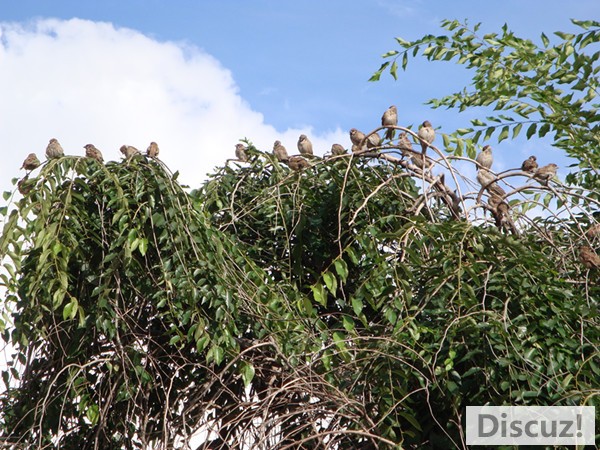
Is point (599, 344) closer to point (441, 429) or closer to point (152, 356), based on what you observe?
point (441, 429)

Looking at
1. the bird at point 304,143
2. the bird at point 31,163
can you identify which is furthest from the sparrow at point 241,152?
the bird at point 31,163

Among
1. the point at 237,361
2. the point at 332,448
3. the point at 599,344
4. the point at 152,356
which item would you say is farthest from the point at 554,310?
the point at 152,356

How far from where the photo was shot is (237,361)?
4.64 metres

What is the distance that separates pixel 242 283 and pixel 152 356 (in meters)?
0.64

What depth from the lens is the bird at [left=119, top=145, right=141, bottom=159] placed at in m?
4.94

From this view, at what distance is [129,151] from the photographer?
5.14m

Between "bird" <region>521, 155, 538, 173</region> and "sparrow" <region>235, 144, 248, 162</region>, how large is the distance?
5.98 ft

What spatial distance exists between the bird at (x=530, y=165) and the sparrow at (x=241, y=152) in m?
1.82

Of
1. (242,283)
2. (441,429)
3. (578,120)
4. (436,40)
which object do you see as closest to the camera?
(441,429)

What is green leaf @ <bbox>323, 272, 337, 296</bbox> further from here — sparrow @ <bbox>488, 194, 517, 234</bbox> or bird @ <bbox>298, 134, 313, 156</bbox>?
bird @ <bbox>298, 134, 313, 156</bbox>

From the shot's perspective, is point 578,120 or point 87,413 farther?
point 578,120

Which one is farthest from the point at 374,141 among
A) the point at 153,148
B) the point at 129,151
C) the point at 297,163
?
the point at 129,151

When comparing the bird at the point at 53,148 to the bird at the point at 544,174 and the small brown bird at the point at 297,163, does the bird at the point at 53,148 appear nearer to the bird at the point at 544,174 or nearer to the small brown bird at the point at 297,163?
the small brown bird at the point at 297,163

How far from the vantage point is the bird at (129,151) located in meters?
4.94
